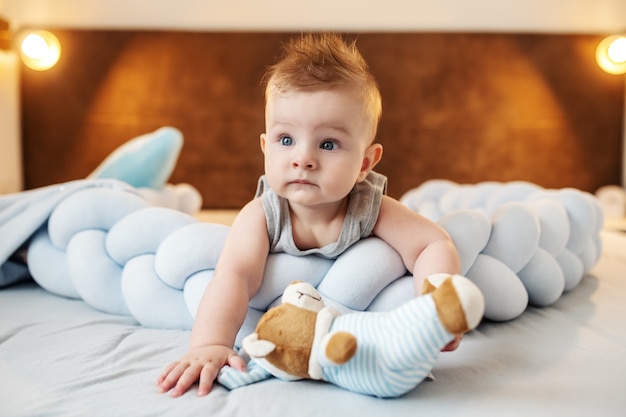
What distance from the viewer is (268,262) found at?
884 mm

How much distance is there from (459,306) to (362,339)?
12 centimetres

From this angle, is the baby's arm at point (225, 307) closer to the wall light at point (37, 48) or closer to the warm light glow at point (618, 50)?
the wall light at point (37, 48)

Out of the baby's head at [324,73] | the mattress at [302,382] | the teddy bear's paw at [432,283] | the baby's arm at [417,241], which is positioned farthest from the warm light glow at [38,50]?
the teddy bear's paw at [432,283]

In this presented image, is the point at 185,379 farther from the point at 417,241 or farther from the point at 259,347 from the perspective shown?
the point at 417,241

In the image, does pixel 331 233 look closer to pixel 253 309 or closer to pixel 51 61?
pixel 253 309

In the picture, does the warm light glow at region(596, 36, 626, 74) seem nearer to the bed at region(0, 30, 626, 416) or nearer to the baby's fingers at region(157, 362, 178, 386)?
the bed at region(0, 30, 626, 416)

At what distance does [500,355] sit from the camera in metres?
0.81

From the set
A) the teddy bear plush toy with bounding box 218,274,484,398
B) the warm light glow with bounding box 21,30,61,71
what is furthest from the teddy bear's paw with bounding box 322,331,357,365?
the warm light glow with bounding box 21,30,61,71

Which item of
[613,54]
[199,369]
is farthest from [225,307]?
[613,54]

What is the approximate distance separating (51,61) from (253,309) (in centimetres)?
233

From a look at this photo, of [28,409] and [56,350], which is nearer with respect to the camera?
[28,409]

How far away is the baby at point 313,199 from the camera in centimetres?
80

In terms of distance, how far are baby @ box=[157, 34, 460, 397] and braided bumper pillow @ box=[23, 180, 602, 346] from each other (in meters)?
0.03

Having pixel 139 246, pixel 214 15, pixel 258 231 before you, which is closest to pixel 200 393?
pixel 258 231
